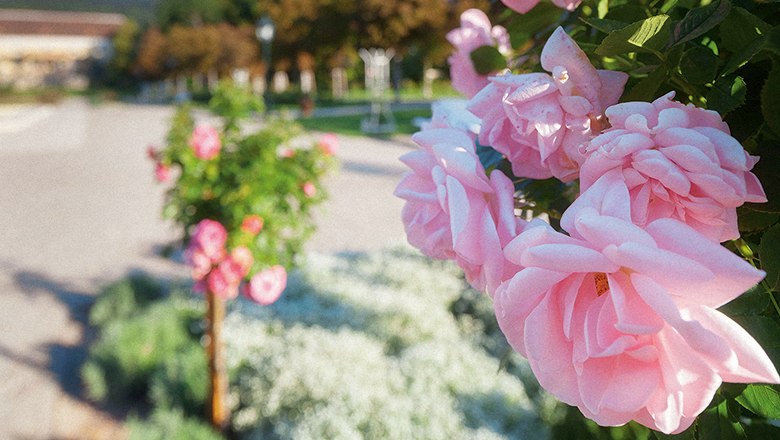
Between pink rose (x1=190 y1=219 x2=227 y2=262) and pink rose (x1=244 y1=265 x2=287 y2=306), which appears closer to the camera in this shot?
pink rose (x1=190 y1=219 x2=227 y2=262)

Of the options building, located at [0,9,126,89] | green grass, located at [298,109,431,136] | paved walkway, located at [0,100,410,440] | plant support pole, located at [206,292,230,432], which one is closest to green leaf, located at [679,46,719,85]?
plant support pole, located at [206,292,230,432]

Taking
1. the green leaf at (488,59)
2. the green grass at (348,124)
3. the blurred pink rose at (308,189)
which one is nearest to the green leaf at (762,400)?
the green leaf at (488,59)

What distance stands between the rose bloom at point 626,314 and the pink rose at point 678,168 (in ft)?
0.06

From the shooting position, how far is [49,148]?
15031 millimetres

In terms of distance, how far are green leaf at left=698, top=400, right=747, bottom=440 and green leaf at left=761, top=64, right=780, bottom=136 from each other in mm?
242

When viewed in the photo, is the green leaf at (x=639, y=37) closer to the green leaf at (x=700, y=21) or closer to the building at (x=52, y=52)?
the green leaf at (x=700, y=21)

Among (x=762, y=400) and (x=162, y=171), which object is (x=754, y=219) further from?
(x=162, y=171)

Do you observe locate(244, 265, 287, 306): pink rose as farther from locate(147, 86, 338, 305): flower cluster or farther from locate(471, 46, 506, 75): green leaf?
locate(471, 46, 506, 75): green leaf

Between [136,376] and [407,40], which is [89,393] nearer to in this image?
[136,376]

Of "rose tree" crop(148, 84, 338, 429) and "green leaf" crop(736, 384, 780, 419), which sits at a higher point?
"green leaf" crop(736, 384, 780, 419)

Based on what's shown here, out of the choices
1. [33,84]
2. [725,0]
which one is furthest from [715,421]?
[33,84]

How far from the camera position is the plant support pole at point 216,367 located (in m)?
3.49

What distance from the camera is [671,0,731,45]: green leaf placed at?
0.48m

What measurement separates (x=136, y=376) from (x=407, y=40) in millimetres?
15283
